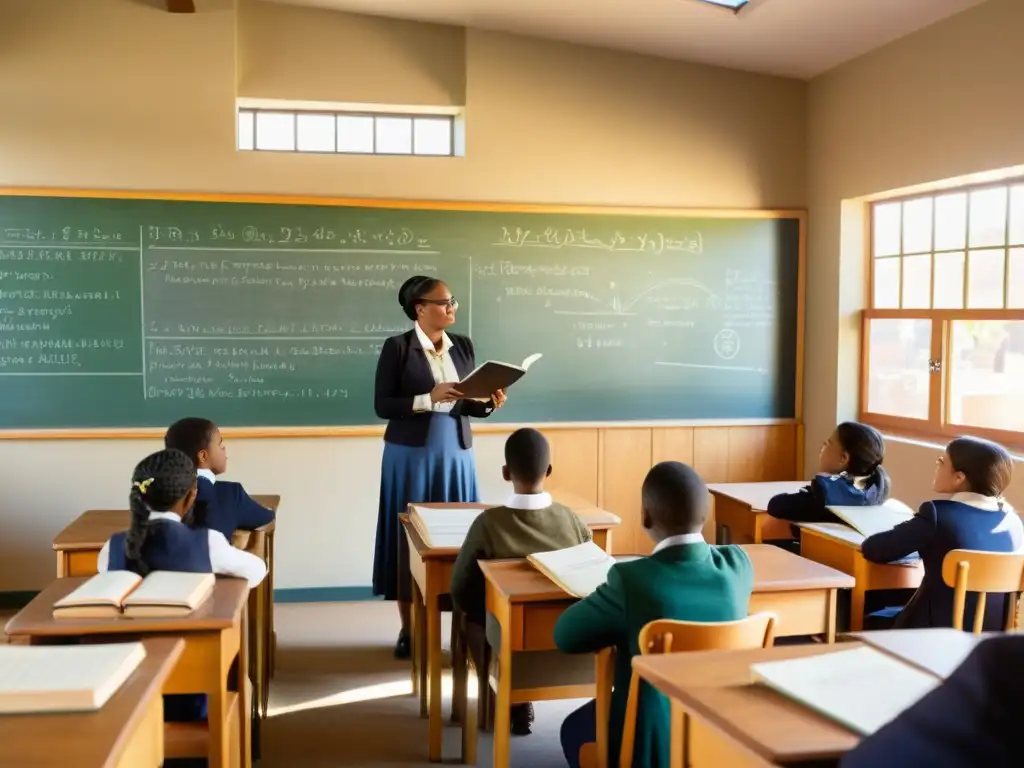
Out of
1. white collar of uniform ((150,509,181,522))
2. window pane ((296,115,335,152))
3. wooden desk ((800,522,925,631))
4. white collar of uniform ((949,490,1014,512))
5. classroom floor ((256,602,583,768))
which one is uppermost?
window pane ((296,115,335,152))

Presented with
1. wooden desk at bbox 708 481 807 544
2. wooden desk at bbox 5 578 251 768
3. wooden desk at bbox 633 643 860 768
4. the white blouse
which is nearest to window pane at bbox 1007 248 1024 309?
wooden desk at bbox 708 481 807 544

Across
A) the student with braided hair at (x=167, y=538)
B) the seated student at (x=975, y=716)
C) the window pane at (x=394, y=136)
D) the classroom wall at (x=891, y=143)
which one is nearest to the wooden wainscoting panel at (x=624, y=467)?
the classroom wall at (x=891, y=143)

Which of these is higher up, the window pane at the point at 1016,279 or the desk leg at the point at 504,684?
the window pane at the point at 1016,279

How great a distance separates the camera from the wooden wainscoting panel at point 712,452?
5.34 metres

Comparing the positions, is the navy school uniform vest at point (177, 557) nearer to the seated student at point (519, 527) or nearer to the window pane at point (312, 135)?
the seated student at point (519, 527)

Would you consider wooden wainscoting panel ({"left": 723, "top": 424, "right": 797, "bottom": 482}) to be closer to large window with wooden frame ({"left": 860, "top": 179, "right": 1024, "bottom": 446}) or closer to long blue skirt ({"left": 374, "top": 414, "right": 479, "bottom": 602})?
large window with wooden frame ({"left": 860, "top": 179, "right": 1024, "bottom": 446})

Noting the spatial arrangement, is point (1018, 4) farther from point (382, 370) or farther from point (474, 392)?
point (382, 370)

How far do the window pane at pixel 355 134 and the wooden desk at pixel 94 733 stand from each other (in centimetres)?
384

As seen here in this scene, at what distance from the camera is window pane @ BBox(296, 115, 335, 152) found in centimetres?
500

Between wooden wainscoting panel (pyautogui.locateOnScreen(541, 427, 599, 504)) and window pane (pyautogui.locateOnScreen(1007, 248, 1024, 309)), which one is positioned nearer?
window pane (pyautogui.locateOnScreen(1007, 248, 1024, 309))

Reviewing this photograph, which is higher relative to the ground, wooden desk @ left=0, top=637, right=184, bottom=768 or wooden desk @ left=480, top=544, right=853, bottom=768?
wooden desk @ left=0, top=637, right=184, bottom=768

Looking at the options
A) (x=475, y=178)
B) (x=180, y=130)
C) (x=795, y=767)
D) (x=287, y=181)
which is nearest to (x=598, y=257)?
(x=475, y=178)

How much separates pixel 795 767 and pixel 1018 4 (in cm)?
364

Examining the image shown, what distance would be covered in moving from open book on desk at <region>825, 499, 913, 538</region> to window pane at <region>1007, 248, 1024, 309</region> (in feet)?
4.44
